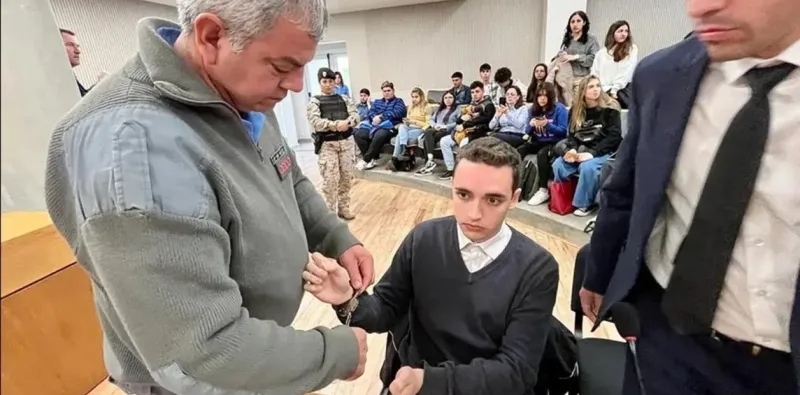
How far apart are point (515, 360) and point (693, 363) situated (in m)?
0.37

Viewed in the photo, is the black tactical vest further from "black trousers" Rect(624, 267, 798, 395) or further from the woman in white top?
"black trousers" Rect(624, 267, 798, 395)

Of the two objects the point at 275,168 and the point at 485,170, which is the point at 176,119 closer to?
the point at 275,168

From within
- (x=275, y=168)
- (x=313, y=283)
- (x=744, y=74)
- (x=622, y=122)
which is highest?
(x=744, y=74)

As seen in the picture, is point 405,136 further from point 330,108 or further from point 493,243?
point 493,243

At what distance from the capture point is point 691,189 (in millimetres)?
902

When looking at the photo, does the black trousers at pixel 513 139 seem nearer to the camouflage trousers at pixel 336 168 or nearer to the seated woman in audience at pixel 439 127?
the seated woman in audience at pixel 439 127

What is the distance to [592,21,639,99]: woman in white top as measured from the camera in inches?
172

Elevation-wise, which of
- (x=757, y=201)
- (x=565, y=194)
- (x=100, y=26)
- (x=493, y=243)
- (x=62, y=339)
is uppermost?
(x=100, y=26)

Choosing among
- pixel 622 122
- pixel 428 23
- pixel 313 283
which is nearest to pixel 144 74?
pixel 313 283

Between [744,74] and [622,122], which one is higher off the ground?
[744,74]

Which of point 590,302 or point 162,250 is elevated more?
point 162,250

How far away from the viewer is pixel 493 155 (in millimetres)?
1271

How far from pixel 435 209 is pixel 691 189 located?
387cm

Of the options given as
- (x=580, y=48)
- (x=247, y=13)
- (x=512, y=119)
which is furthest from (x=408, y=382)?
(x=580, y=48)
